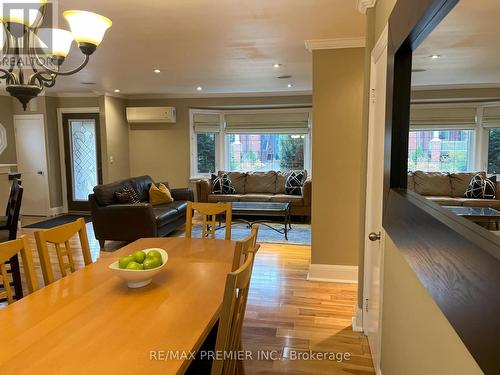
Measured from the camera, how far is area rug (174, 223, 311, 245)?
207 inches

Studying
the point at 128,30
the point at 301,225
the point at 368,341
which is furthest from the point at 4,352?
the point at 301,225

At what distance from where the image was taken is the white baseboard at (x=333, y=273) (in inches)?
144

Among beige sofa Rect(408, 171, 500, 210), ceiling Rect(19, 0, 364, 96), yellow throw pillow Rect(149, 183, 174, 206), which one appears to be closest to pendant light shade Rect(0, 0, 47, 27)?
ceiling Rect(19, 0, 364, 96)

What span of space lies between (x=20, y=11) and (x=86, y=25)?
308 mm

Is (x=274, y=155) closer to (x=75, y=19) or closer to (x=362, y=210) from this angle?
(x=362, y=210)

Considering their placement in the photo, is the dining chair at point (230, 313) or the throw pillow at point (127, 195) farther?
the throw pillow at point (127, 195)

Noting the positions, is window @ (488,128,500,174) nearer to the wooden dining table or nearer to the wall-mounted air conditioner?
the wooden dining table

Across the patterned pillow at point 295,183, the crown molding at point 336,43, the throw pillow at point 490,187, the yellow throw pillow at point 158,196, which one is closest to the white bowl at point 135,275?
the throw pillow at point 490,187

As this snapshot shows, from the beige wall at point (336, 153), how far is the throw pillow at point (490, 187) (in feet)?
5.94

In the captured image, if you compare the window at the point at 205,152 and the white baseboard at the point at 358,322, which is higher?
the window at the point at 205,152

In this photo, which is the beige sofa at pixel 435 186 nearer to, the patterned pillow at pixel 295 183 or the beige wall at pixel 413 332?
the beige wall at pixel 413 332

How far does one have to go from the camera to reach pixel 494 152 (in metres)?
1.48

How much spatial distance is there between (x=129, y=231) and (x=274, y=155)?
143 inches

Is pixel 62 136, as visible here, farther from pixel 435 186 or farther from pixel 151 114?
pixel 435 186
